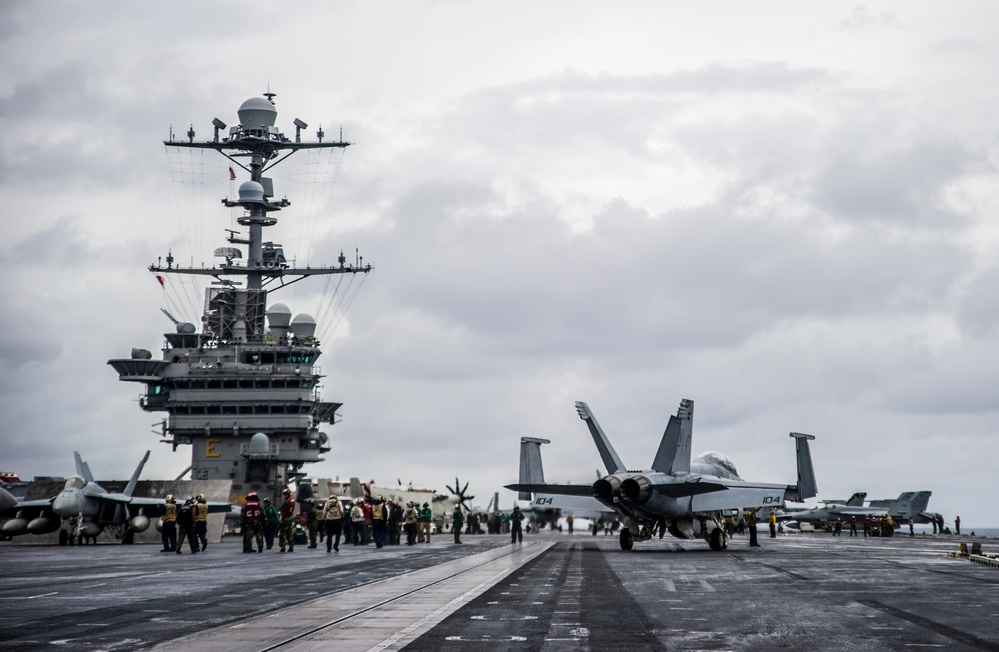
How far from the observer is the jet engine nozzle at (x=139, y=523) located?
150ft

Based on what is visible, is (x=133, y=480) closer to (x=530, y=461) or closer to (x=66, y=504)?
(x=66, y=504)

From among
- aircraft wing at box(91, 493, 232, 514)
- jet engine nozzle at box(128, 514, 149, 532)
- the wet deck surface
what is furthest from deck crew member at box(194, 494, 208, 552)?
jet engine nozzle at box(128, 514, 149, 532)

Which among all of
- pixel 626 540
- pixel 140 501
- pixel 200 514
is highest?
pixel 140 501

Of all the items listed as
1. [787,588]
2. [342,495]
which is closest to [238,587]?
[787,588]

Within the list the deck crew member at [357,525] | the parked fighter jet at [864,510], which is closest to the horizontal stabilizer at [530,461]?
the deck crew member at [357,525]

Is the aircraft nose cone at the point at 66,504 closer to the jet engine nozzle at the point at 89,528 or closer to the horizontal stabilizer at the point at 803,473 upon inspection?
the jet engine nozzle at the point at 89,528

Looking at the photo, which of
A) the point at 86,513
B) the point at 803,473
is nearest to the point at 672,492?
the point at 803,473

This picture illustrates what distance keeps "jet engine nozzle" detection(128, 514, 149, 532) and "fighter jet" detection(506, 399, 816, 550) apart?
18273mm

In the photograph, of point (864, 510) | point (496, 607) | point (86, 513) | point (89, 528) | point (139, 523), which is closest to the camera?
point (496, 607)

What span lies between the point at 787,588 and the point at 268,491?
159ft

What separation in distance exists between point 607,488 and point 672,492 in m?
2.33

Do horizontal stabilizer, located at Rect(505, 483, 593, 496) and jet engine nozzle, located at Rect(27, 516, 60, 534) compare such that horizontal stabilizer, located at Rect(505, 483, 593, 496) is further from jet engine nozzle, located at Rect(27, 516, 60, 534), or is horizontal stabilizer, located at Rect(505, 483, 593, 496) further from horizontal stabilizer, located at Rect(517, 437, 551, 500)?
jet engine nozzle, located at Rect(27, 516, 60, 534)

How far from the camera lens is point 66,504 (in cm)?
4153

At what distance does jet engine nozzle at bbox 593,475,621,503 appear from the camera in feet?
111
